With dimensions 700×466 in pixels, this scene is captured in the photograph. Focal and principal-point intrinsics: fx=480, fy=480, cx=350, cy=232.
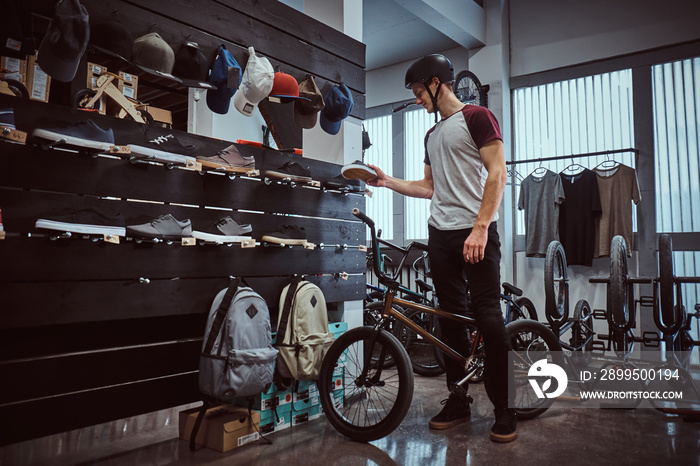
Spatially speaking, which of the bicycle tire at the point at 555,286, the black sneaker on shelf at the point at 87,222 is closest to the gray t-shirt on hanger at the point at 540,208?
the bicycle tire at the point at 555,286

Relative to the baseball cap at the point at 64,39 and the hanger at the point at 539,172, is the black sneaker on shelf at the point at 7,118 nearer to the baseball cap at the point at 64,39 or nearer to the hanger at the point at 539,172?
the baseball cap at the point at 64,39

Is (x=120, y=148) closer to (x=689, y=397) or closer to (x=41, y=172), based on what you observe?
(x=41, y=172)

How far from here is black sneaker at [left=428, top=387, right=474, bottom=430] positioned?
8.25 ft

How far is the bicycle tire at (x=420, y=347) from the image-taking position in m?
3.96

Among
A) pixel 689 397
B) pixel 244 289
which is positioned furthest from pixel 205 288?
pixel 689 397

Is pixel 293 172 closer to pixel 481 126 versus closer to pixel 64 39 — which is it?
pixel 481 126

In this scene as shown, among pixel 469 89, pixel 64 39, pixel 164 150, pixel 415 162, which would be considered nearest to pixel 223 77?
pixel 164 150

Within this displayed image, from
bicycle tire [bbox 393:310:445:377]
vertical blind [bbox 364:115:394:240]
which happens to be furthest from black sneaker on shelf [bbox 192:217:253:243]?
vertical blind [bbox 364:115:394:240]

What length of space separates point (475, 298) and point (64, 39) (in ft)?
7.03

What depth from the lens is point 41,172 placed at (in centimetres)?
200

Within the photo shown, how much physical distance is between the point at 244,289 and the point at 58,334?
2.83 feet

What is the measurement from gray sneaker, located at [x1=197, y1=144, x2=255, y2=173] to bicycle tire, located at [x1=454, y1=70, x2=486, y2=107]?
3472 mm

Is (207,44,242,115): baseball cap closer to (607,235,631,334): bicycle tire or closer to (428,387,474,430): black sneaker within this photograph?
(428,387,474,430): black sneaker

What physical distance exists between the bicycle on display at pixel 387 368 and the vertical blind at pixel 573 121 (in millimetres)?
3288
